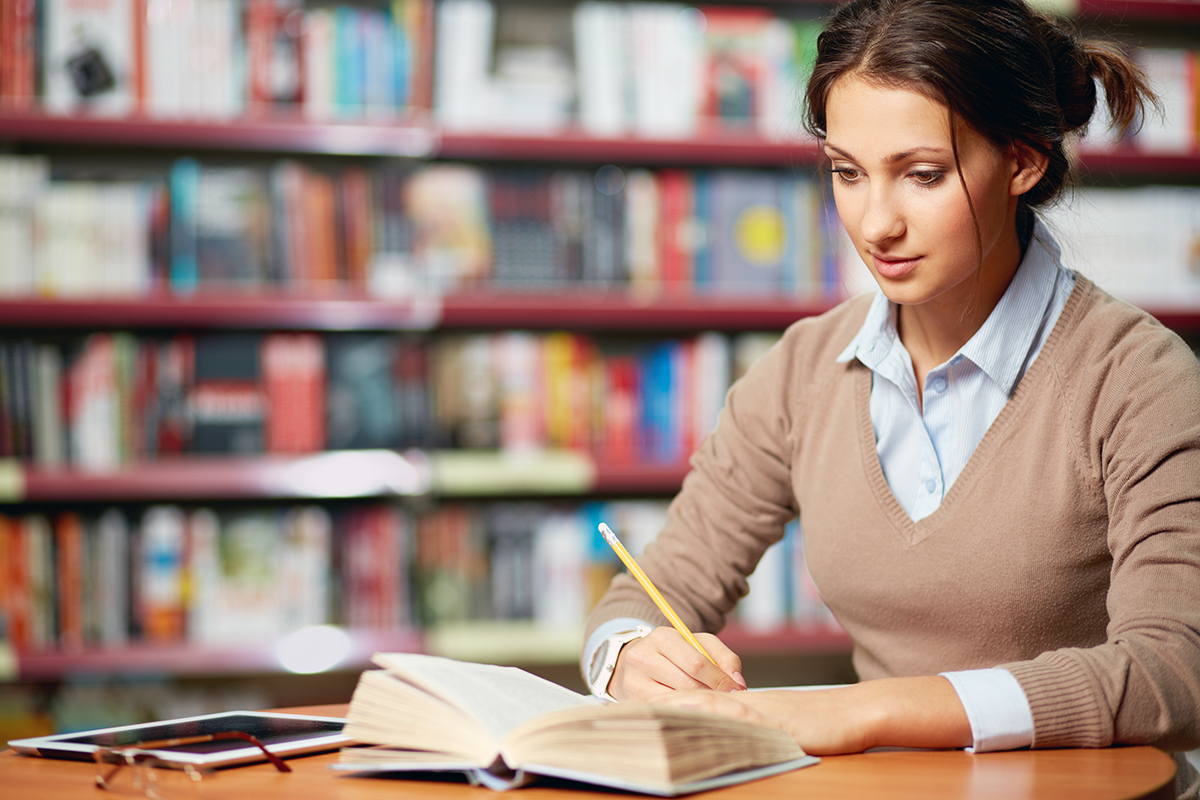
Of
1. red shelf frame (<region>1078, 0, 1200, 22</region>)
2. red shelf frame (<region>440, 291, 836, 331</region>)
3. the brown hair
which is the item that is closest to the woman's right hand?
the brown hair

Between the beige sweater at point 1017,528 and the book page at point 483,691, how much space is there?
0.89ft

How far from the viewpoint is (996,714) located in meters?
0.74

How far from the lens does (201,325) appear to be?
2193mm

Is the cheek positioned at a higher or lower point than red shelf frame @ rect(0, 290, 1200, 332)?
higher

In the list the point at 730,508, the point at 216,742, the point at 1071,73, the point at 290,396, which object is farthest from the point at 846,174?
the point at 290,396

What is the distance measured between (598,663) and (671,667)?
128mm

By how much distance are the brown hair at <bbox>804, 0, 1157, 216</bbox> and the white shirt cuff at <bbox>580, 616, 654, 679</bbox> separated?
0.51 meters

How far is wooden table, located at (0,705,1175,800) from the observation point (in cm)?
63

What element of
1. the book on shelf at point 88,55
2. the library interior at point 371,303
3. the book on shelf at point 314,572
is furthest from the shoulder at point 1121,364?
the book on shelf at point 88,55

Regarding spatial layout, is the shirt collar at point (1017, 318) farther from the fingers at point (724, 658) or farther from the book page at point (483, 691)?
the book page at point (483, 691)

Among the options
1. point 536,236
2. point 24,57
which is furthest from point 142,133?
point 536,236

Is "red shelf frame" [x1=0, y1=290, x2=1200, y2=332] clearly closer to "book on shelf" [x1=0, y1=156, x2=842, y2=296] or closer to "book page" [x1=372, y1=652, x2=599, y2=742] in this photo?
"book on shelf" [x1=0, y1=156, x2=842, y2=296]

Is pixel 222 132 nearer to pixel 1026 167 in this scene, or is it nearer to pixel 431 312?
pixel 431 312

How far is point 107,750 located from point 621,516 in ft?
5.13
